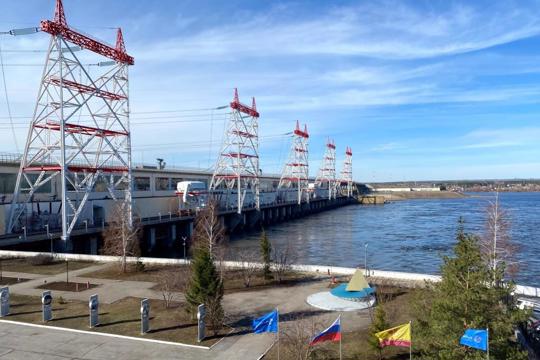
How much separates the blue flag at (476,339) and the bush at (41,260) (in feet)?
90.4

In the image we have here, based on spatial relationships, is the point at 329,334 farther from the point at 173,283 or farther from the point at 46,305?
the point at 46,305

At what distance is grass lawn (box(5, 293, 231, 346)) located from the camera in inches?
639

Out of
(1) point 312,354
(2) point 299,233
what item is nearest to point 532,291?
(1) point 312,354

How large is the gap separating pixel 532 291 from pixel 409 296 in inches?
225

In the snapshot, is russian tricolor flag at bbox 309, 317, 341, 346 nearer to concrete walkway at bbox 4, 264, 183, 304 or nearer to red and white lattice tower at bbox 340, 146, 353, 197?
concrete walkway at bbox 4, 264, 183, 304

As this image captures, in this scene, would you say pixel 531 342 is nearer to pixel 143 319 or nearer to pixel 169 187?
pixel 143 319

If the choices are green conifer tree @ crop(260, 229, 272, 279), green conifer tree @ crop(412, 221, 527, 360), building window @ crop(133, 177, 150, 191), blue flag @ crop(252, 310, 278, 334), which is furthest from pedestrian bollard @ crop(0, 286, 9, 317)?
building window @ crop(133, 177, 150, 191)

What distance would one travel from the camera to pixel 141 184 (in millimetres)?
63250

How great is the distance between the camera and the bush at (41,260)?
30.0 meters

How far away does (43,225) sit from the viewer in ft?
144

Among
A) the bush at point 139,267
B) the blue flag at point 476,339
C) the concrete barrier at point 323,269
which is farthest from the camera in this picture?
the bush at point 139,267

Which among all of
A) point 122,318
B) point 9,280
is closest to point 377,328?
point 122,318

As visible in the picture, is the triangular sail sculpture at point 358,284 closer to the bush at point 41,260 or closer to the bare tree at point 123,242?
the bare tree at point 123,242

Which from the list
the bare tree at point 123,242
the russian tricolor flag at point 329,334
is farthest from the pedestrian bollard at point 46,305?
the russian tricolor flag at point 329,334
